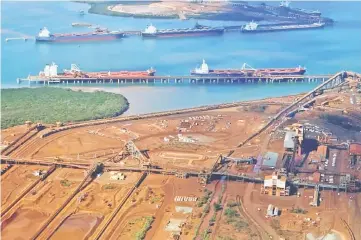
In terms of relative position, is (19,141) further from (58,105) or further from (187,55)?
(187,55)

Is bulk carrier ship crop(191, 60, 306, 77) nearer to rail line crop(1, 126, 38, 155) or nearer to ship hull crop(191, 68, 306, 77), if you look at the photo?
ship hull crop(191, 68, 306, 77)

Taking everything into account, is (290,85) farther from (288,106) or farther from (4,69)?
(4,69)

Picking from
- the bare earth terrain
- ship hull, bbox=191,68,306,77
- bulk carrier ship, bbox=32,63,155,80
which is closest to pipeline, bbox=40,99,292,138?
the bare earth terrain

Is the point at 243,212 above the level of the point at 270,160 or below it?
below

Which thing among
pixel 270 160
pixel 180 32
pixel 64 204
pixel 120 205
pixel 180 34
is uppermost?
pixel 180 32

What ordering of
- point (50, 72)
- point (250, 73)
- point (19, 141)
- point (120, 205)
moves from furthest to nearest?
1. point (50, 72)
2. point (250, 73)
3. point (19, 141)
4. point (120, 205)


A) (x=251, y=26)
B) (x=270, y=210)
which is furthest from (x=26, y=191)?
(x=251, y=26)

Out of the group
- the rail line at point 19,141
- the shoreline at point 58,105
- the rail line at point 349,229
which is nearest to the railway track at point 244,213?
the rail line at point 349,229
